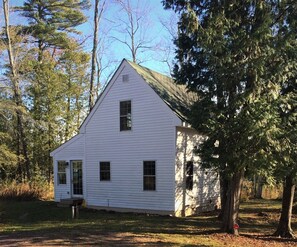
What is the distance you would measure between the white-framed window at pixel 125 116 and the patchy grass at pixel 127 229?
4134 mm

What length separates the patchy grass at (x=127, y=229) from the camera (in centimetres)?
955

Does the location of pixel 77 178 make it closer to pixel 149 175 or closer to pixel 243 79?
pixel 149 175

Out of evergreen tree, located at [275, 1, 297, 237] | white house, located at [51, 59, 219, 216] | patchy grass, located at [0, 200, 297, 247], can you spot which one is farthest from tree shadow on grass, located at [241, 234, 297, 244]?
white house, located at [51, 59, 219, 216]

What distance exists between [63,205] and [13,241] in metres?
9.86

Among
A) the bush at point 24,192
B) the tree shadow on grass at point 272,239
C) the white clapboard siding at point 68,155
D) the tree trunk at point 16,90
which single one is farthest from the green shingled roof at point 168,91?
the bush at point 24,192

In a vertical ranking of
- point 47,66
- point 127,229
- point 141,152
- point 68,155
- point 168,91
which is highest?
point 47,66

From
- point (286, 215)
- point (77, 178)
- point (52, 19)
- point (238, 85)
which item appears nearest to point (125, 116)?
point (77, 178)

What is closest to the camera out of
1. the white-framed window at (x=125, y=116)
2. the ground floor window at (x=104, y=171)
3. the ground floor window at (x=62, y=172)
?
the white-framed window at (x=125, y=116)

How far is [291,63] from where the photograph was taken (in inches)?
385

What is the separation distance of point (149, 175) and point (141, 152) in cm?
114

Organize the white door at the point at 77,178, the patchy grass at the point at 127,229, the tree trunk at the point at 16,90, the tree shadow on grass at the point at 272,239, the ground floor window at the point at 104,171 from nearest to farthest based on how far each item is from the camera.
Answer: the patchy grass at the point at 127,229 < the tree shadow on grass at the point at 272,239 < the ground floor window at the point at 104,171 < the white door at the point at 77,178 < the tree trunk at the point at 16,90

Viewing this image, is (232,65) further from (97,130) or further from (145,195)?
(97,130)

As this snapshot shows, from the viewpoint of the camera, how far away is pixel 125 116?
17.5 meters

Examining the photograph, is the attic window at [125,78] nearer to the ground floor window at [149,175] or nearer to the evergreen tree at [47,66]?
the ground floor window at [149,175]
